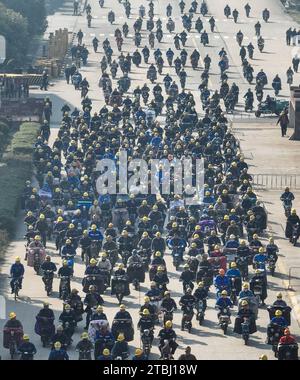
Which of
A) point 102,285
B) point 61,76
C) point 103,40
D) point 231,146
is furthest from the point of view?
point 103,40

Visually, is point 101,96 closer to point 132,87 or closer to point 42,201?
point 132,87

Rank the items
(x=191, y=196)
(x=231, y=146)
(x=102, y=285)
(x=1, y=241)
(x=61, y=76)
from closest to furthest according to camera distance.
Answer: (x=102, y=285) < (x=1, y=241) < (x=191, y=196) < (x=231, y=146) < (x=61, y=76)

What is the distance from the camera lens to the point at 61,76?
356ft

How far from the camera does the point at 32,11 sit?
399 feet

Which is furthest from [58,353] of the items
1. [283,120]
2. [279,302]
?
[283,120]

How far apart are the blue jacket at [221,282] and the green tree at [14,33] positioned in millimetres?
51196

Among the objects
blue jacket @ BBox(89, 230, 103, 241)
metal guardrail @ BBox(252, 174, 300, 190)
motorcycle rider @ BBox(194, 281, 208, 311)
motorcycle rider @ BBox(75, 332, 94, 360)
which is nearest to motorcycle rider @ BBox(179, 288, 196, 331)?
motorcycle rider @ BBox(194, 281, 208, 311)

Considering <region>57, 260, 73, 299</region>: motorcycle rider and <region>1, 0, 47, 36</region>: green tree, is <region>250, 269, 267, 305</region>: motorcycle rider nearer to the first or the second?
<region>57, 260, 73, 299</region>: motorcycle rider

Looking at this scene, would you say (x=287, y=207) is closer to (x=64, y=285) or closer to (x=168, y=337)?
(x=64, y=285)

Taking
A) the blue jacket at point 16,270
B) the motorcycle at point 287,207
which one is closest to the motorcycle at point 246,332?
the blue jacket at point 16,270

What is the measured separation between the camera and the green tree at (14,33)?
109375 mm

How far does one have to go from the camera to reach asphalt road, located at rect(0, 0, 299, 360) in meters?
55.1
